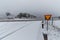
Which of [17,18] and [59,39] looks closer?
[59,39]

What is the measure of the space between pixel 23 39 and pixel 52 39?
0.99 m

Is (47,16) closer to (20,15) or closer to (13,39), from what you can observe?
(13,39)

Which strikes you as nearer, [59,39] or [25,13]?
[59,39]

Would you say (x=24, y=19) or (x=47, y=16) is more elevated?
(x=47, y=16)

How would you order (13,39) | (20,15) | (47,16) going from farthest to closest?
(20,15), (47,16), (13,39)

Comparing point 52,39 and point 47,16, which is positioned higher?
point 47,16

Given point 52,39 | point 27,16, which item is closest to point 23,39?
point 52,39

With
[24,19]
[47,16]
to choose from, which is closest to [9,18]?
[24,19]

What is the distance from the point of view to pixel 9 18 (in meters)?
21.4

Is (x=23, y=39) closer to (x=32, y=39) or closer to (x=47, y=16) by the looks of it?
(x=32, y=39)

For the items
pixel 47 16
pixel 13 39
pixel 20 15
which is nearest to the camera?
pixel 13 39

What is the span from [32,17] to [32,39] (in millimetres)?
17106

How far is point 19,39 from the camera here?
4543mm

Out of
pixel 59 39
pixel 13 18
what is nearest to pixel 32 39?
pixel 59 39
